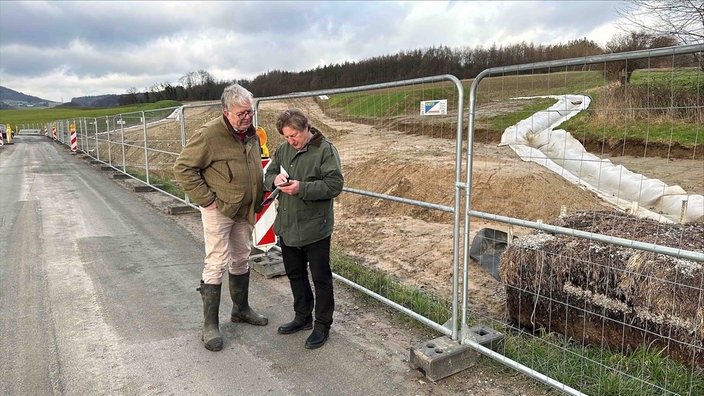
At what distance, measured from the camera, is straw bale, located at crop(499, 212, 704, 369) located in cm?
346

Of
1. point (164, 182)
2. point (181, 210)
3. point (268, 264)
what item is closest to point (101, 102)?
point (164, 182)

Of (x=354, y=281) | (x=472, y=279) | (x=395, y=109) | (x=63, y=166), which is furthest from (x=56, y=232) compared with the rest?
(x=63, y=166)

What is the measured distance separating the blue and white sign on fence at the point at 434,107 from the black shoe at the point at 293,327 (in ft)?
6.32

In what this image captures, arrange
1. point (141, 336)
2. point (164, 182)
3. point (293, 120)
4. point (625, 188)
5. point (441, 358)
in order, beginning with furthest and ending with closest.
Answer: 1. point (164, 182)
2. point (625, 188)
3. point (141, 336)
4. point (293, 120)
5. point (441, 358)

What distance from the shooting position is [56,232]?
703cm

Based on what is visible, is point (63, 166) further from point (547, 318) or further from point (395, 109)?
point (547, 318)

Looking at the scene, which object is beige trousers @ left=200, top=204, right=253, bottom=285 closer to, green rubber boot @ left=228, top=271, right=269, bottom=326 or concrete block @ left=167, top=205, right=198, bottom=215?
green rubber boot @ left=228, top=271, right=269, bottom=326

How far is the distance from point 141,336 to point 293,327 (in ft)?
3.91

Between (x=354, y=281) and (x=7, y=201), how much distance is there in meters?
8.56

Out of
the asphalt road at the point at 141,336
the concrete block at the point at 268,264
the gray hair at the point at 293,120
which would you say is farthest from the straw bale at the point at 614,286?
the concrete block at the point at 268,264

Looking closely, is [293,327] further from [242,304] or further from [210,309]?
[210,309]

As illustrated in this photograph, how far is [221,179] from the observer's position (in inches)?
135

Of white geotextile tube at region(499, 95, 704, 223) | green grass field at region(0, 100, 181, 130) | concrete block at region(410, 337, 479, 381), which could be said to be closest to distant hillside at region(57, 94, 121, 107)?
green grass field at region(0, 100, 181, 130)

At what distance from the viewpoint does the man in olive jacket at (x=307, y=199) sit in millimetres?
3229
